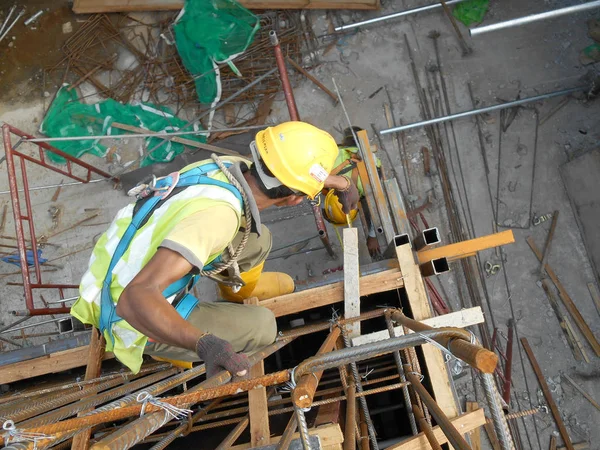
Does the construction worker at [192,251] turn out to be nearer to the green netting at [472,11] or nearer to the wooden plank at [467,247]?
the wooden plank at [467,247]

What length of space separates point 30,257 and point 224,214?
5.10 m

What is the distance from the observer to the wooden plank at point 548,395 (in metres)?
6.18

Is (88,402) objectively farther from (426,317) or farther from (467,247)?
(467,247)

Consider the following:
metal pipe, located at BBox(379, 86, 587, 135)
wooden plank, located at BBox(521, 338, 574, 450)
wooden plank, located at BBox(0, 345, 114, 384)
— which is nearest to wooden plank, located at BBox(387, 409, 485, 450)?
wooden plank, located at BBox(0, 345, 114, 384)

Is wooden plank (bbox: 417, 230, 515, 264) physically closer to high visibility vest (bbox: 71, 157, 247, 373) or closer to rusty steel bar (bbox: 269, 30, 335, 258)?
rusty steel bar (bbox: 269, 30, 335, 258)

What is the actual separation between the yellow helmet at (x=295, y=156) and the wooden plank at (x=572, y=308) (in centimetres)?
451

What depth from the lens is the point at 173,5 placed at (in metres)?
7.73

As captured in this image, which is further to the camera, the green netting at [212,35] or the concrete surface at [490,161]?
the green netting at [212,35]

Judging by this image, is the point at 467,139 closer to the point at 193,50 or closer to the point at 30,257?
the point at 193,50

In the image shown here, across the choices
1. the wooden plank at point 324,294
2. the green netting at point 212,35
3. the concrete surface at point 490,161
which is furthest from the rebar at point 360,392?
the green netting at point 212,35

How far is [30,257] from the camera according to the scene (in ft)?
21.7

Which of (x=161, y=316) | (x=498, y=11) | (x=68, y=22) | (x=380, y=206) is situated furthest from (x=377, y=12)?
(x=161, y=316)

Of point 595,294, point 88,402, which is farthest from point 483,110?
point 88,402

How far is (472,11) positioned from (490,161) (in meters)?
2.20
